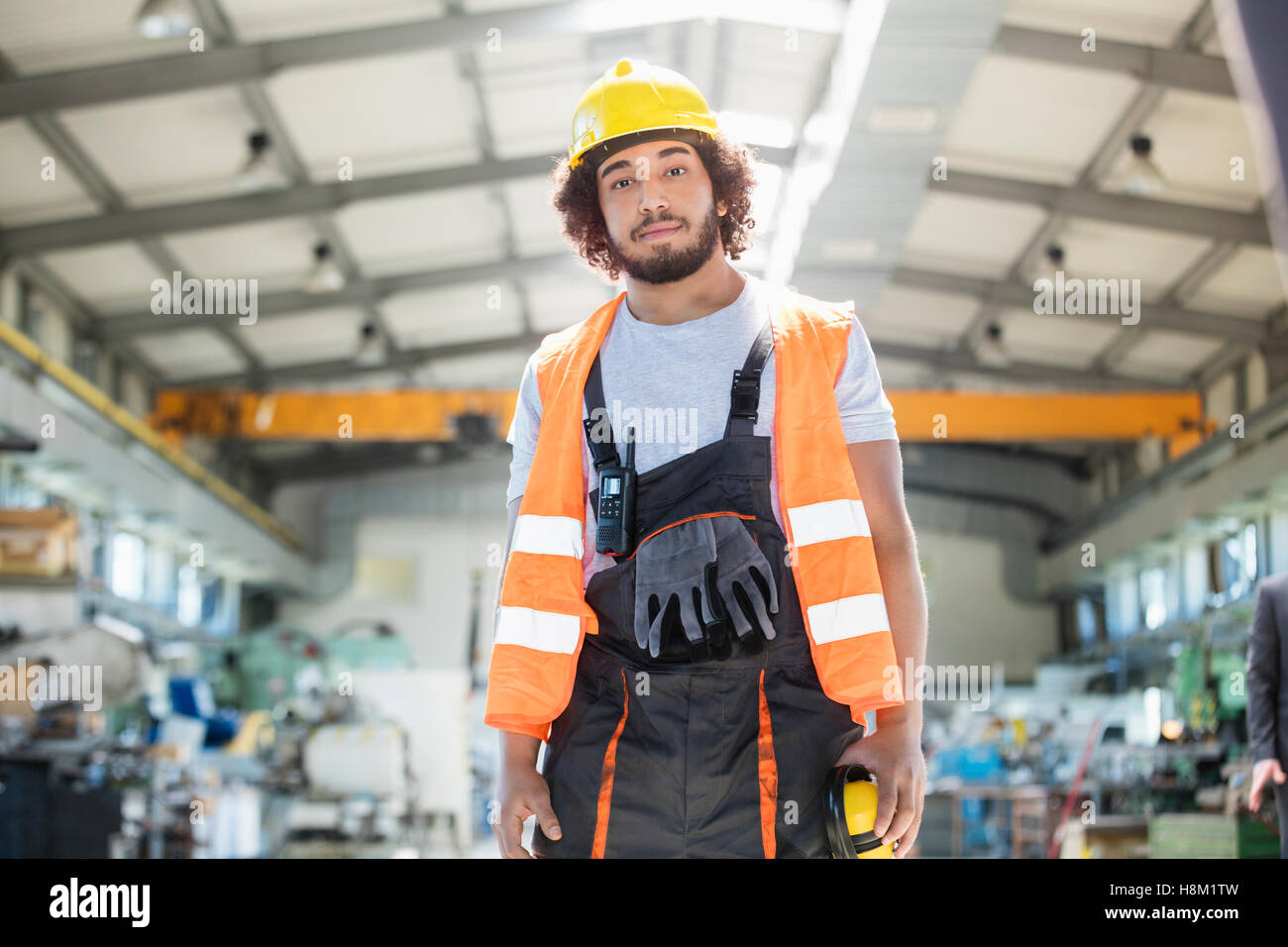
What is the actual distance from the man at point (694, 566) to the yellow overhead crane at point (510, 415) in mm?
13218

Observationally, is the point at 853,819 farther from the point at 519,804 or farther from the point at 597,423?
the point at 597,423

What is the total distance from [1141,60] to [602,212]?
8496 millimetres

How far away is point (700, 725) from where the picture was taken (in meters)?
2.00

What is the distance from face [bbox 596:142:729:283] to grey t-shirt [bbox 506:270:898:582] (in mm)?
108

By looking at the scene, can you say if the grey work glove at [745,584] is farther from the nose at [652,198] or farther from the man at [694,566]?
the nose at [652,198]

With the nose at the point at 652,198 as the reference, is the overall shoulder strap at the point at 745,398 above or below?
below

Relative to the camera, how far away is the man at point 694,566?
A: 1.99m

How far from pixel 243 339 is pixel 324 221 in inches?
144

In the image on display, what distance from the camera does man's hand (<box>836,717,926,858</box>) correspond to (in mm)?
1958

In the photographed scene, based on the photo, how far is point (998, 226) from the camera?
524 inches

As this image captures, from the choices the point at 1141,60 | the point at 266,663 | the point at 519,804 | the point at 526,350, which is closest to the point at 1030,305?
the point at 1141,60

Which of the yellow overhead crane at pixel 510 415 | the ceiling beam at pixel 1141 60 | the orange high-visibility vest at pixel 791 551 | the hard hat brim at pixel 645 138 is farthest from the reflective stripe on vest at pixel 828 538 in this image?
the yellow overhead crane at pixel 510 415
